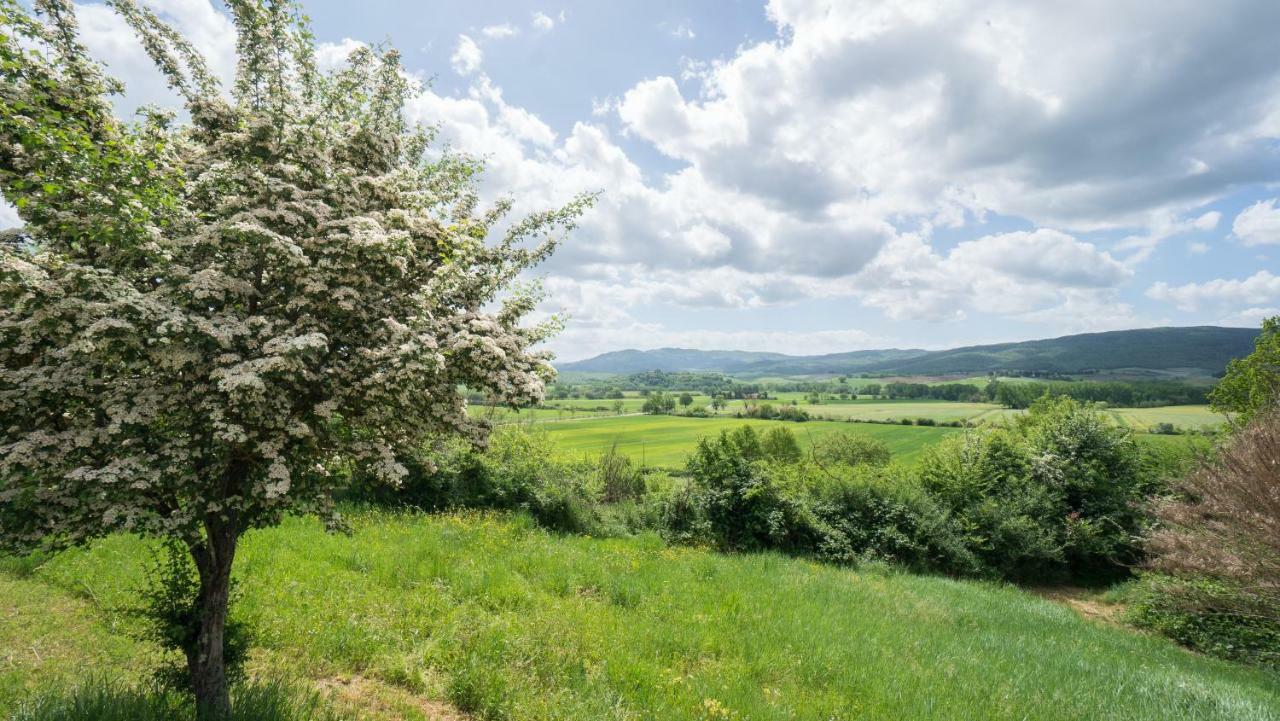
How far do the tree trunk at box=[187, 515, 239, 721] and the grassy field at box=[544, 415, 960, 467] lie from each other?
48.7m

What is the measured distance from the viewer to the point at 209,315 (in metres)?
4.61

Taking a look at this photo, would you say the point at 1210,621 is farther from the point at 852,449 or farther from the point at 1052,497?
the point at 852,449

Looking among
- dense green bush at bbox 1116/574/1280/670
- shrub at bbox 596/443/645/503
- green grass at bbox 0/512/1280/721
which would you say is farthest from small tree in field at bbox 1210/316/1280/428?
shrub at bbox 596/443/645/503

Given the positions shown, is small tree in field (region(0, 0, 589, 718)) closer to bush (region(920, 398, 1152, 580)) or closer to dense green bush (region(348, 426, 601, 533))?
dense green bush (region(348, 426, 601, 533))

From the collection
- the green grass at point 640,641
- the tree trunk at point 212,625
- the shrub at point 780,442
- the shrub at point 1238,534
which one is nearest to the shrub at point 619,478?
the green grass at point 640,641

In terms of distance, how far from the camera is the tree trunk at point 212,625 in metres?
5.19

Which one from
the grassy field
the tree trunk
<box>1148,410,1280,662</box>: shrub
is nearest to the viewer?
the tree trunk

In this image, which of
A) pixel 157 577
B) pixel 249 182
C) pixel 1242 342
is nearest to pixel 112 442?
pixel 249 182

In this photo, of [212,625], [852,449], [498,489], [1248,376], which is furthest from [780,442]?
[212,625]

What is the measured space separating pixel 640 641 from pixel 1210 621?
16.6 m

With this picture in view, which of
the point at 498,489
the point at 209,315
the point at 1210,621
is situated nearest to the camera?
the point at 209,315

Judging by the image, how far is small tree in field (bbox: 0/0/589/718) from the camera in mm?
3980

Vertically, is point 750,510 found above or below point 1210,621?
above

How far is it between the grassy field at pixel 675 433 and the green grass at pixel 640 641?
→ 139 feet
